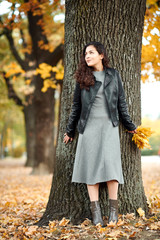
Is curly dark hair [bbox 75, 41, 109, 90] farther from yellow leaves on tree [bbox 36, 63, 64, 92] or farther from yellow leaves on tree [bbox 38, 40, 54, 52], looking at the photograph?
yellow leaves on tree [bbox 38, 40, 54, 52]

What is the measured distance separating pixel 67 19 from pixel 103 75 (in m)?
1.06

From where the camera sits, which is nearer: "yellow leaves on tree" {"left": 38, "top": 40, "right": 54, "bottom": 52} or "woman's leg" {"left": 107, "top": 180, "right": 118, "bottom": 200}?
"woman's leg" {"left": 107, "top": 180, "right": 118, "bottom": 200}

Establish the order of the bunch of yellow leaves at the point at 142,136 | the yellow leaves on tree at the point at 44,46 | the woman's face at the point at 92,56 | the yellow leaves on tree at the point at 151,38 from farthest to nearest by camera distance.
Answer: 1. the yellow leaves on tree at the point at 44,46
2. the yellow leaves on tree at the point at 151,38
3. the bunch of yellow leaves at the point at 142,136
4. the woman's face at the point at 92,56

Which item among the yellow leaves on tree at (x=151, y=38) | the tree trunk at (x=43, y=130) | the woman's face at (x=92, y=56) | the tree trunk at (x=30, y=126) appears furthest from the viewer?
the tree trunk at (x=30, y=126)

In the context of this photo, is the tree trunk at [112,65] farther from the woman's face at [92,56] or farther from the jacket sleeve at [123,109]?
the woman's face at [92,56]

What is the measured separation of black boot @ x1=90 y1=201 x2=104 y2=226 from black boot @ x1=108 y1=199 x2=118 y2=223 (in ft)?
0.39

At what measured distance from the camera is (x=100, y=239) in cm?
280

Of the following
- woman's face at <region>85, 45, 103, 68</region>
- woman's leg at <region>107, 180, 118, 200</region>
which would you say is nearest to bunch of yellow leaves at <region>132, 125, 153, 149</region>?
woman's leg at <region>107, 180, 118, 200</region>

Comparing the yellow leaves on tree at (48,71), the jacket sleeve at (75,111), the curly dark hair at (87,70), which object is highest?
the yellow leaves on tree at (48,71)

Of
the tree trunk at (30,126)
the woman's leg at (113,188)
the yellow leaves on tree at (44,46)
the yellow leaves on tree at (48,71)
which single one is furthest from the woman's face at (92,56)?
the tree trunk at (30,126)

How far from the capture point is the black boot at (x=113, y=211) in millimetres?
3095

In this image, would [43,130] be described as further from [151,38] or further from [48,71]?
[151,38]

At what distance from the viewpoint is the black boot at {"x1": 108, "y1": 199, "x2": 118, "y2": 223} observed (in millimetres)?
3095

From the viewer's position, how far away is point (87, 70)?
10.6 feet
